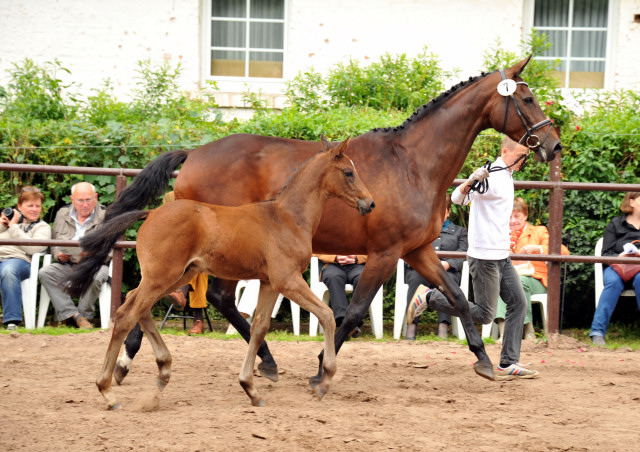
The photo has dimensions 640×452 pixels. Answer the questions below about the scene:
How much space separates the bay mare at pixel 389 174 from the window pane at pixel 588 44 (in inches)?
254

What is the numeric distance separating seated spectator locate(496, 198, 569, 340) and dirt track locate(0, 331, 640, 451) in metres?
0.64

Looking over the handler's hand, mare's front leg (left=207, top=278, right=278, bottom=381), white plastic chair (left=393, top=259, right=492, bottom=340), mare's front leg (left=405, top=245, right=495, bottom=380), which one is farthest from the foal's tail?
white plastic chair (left=393, top=259, right=492, bottom=340)

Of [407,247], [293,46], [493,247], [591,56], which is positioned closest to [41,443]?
[407,247]

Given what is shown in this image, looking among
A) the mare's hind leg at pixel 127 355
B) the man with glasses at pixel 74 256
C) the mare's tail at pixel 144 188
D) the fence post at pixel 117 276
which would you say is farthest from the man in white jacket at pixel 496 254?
the man with glasses at pixel 74 256

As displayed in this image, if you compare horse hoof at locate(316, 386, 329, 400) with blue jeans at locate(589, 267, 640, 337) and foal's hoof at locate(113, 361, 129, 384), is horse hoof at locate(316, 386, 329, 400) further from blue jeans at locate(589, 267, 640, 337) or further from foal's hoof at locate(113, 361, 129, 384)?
blue jeans at locate(589, 267, 640, 337)

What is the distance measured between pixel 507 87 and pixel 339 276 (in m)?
2.74

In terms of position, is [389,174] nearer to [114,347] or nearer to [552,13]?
[114,347]

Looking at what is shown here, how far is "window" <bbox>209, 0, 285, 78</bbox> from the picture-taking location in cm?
1169

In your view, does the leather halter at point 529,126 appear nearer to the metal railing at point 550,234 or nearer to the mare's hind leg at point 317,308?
the metal railing at point 550,234

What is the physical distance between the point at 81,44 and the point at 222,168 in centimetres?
645

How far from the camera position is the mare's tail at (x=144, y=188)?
5633mm

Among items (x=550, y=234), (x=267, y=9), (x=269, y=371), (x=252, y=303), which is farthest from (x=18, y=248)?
(x=267, y=9)

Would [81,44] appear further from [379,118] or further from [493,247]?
[493,247]

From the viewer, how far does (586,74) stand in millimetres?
11742
